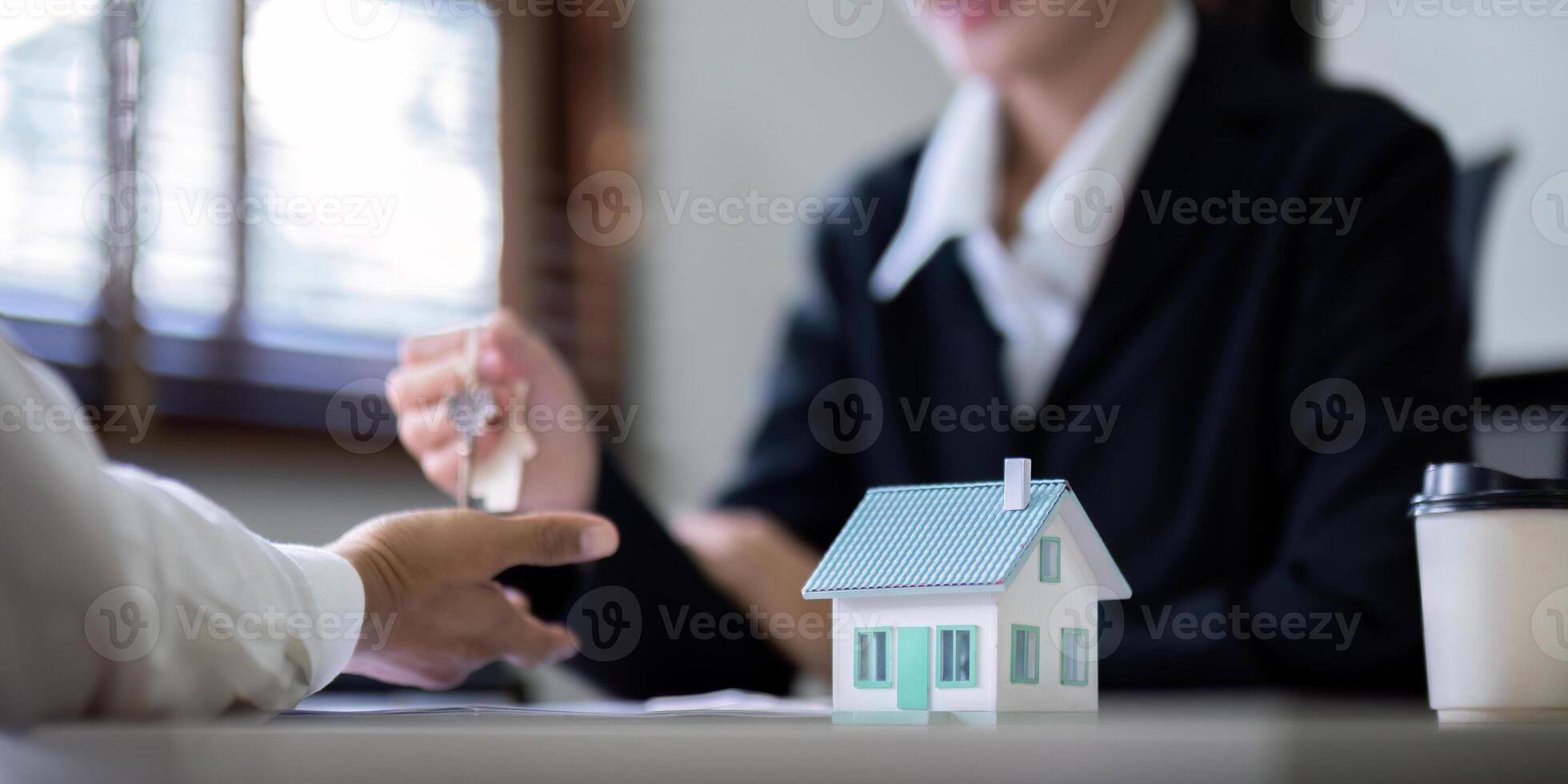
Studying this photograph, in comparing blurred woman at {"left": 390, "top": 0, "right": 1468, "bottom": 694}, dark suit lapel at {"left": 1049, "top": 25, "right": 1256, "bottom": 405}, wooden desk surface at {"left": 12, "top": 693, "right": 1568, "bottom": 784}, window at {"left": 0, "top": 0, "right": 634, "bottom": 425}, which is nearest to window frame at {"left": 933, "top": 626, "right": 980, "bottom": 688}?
wooden desk surface at {"left": 12, "top": 693, "right": 1568, "bottom": 784}

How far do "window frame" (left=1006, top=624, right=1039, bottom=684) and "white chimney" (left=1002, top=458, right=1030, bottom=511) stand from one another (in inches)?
1.8

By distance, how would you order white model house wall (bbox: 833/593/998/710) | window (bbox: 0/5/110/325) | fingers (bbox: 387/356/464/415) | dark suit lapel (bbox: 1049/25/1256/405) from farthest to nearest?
window (bbox: 0/5/110/325)
dark suit lapel (bbox: 1049/25/1256/405)
fingers (bbox: 387/356/464/415)
white model house wall (bbox: 833/593/998/710)

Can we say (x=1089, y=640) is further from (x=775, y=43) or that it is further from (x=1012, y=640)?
(x=775, y=43)

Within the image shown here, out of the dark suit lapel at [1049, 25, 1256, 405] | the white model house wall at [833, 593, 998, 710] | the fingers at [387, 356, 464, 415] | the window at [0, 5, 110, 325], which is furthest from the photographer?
the window at [0, 5, 110, 325]

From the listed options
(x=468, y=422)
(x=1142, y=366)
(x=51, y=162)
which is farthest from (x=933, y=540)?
(x=51, y=162)

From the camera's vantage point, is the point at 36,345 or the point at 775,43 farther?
the point at 775,43

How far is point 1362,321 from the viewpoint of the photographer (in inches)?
46.3

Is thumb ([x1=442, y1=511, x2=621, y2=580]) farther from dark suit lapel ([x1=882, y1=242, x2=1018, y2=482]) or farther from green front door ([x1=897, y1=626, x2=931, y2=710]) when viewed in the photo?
dark suit lapel ([x1=882, y1=242, x2=1018, y2=482])

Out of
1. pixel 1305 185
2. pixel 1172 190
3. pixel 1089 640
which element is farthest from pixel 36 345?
pixel 1089 640

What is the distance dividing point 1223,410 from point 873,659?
89cm

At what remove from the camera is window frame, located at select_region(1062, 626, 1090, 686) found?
0.48m

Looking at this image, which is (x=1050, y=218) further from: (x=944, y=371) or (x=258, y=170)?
(x=258, y=170)

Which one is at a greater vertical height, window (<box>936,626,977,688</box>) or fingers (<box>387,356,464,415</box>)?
fingers (<box>387,356,464,415</box>)

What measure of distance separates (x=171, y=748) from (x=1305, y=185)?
3.93ft
